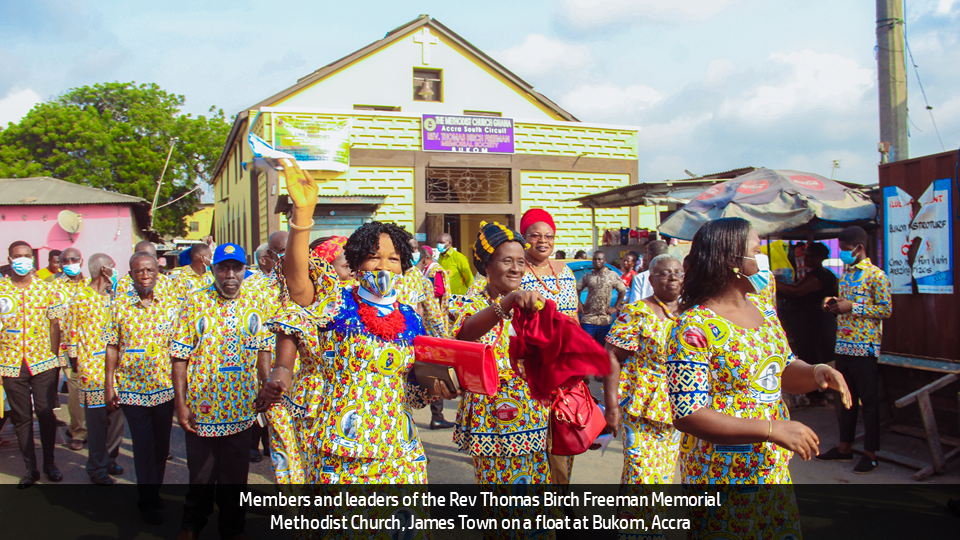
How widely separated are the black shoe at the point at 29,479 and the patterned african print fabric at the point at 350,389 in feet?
14.1

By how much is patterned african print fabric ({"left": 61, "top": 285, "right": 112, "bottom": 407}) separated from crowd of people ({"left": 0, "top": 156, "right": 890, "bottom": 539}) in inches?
0.7

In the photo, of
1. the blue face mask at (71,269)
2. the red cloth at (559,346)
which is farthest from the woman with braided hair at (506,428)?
the blue face mask at (71,269)

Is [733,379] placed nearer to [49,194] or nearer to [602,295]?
[602,295]

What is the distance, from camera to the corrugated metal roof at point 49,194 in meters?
19.6

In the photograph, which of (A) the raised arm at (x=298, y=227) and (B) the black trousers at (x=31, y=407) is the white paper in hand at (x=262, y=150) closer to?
(A) the raised arm at (x=298, y=227)

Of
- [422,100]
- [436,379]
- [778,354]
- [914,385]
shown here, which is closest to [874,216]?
[914,385]

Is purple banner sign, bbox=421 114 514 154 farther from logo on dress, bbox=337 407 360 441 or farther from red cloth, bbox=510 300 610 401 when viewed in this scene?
logo on dress, bbox=337 407 360 441

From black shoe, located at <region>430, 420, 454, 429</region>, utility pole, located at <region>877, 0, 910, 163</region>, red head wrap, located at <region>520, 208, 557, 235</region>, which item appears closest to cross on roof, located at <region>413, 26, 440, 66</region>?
utility pole, located at <region>877, 0, 910, 163</region>

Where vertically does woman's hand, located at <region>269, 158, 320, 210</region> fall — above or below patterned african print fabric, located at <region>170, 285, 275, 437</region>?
above

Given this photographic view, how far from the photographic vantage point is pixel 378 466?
250 cm

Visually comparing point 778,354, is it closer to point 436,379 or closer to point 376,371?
point 436,379

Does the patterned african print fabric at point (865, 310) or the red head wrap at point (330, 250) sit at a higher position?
the red head wrap at point (330, 250)

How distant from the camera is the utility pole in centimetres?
722

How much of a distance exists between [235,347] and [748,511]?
318cm
